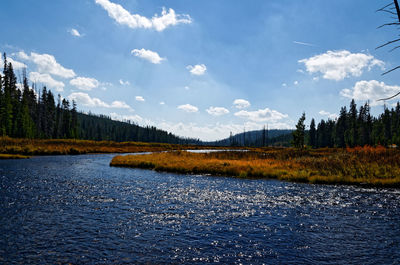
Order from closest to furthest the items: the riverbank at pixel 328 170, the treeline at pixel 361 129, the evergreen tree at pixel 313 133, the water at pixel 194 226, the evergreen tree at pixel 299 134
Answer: the water at pixel 194 226 → the riverbank at pixel 328 170 → the evergreen tree at pixel 299 134 → the treeline at pixel 361 129 → the evergreen tree at pixel 313 133

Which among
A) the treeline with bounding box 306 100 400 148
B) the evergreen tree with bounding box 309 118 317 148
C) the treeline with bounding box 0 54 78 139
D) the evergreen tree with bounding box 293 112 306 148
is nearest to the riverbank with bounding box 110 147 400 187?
the evergreen tree with bounding box 293 112 306 148

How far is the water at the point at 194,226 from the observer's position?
348 inches

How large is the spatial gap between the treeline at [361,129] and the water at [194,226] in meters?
98.1

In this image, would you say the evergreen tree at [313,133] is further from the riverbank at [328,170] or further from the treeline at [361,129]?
the riverbank at [328,170]

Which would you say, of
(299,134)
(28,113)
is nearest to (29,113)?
(28,113)

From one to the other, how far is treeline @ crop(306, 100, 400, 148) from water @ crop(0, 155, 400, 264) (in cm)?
9808

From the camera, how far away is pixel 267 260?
8.55 meters

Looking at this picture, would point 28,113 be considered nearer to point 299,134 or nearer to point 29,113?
point 29,113

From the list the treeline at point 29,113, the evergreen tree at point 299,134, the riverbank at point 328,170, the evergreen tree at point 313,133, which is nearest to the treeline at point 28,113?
the treeline at point 29,113

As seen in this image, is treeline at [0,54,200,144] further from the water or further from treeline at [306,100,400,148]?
treeline at [306,100,400,148]

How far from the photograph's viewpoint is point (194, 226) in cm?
1188

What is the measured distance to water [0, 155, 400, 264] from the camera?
8852mm

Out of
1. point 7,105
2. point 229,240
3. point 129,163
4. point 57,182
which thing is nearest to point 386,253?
point 229,240

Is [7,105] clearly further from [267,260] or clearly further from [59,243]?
[267,260]
